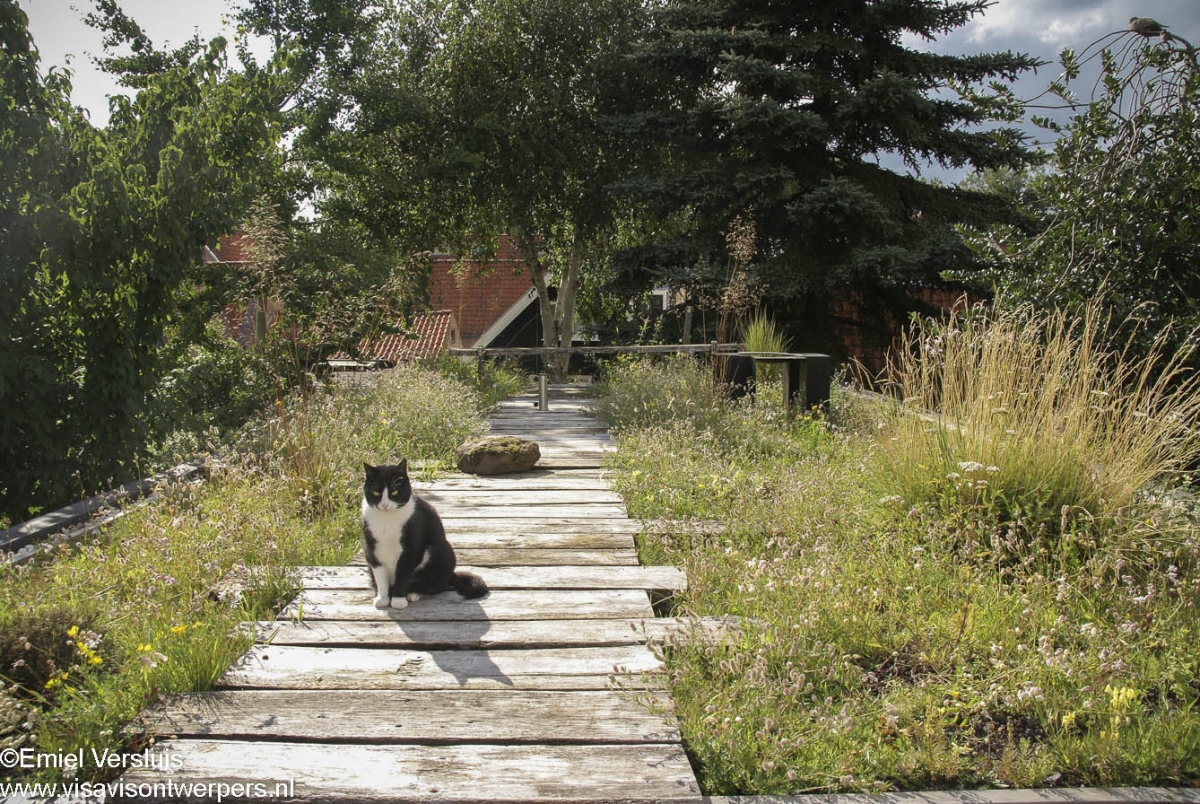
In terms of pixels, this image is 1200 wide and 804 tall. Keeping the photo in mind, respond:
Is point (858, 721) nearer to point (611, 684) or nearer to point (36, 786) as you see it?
point (611, 684)

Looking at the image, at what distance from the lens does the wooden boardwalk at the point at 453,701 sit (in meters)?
2.06

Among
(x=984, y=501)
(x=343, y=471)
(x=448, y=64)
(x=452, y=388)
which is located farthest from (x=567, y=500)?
(x=448, y=64)

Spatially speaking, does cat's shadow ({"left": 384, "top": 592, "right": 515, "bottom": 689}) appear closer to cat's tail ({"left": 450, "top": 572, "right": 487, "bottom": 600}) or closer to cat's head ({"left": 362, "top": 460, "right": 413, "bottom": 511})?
cat's tail ({"left": 450, "top": 572, "right": 487, "bottom": 600})

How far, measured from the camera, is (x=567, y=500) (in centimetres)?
519

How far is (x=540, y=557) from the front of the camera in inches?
155

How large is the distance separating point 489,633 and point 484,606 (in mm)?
300

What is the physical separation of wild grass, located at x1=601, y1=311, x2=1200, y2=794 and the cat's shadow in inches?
25.2

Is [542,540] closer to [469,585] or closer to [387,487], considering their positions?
[469,585]

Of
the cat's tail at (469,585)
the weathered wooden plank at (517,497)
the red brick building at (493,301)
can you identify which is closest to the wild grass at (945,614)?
the weathered wooden plank at (517,497)

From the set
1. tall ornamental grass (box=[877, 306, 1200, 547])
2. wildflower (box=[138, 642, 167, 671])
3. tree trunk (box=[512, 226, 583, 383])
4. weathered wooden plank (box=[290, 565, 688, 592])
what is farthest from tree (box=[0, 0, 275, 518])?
tree trunk (box=[512, 226, 583, 383])

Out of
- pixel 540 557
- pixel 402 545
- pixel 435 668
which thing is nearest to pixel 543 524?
pixel 540 557

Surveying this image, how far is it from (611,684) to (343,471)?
2.83 m

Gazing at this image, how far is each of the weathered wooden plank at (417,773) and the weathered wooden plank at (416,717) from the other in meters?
0.04

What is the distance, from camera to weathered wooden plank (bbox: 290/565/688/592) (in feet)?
11.5
